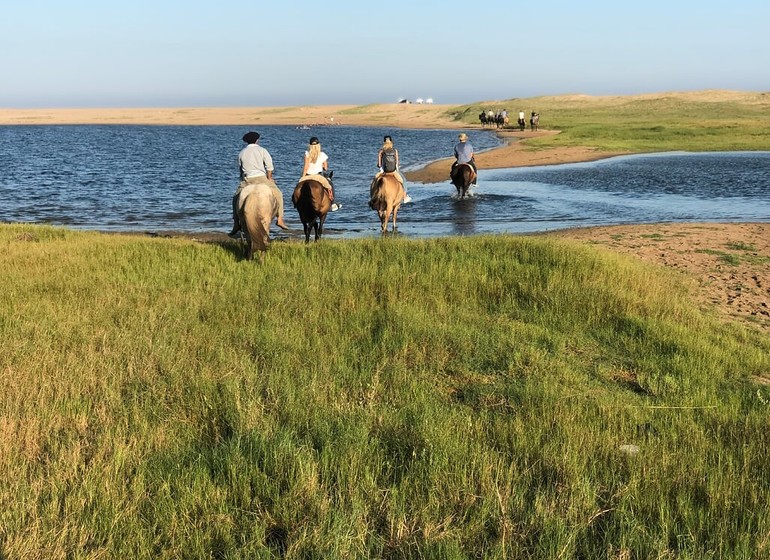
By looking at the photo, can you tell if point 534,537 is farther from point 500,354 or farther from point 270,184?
point 270,184

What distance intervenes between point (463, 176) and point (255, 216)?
13450 millimetres

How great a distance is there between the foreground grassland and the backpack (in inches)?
274

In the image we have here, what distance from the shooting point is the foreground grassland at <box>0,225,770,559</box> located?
335cm

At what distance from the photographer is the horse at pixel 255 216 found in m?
10.2

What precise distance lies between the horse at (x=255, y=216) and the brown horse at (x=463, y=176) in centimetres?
1295

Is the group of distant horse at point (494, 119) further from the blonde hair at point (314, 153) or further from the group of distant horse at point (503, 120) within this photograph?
the blonde hair at point (314, 153)

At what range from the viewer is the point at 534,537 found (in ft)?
11.0

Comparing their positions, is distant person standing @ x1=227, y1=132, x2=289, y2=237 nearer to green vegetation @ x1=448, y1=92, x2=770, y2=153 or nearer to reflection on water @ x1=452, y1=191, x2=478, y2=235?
reflection on water @ x1=452, y1=191, x2=478, y2=235

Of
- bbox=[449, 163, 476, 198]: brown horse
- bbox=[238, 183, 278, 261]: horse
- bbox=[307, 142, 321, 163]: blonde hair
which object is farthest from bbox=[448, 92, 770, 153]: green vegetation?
bbox=[238, 183, 278, 261]: horse

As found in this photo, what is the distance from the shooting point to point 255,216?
1019cm

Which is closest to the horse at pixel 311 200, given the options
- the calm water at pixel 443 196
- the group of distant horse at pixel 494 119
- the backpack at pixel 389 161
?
the backpack at pixel 389 161

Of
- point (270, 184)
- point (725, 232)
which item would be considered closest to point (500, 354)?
point (270, 184)

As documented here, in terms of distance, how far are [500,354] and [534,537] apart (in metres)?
A: 3.11

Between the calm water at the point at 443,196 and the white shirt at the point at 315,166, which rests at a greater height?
the white shirt at the point at 315,166
